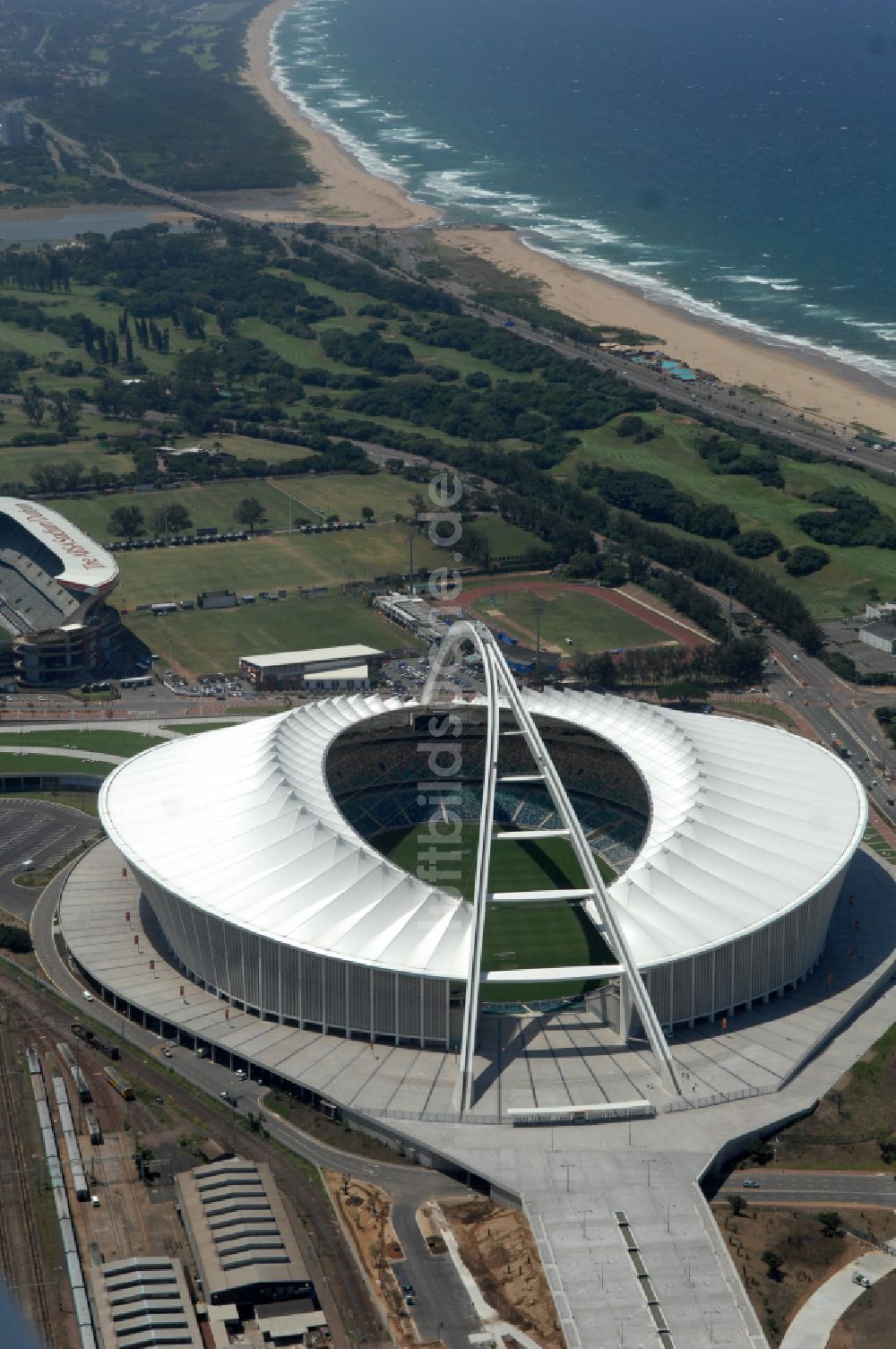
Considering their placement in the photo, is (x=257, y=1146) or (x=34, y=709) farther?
(x=34, y=709)

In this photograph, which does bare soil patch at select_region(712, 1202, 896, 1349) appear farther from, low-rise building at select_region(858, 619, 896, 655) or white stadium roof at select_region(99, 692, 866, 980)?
low-rise building at select_region(858, 619, 896, 655)

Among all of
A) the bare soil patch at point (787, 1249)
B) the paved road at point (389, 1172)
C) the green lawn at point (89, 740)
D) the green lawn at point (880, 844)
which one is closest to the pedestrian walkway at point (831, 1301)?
the bare soil patch at point (787, 1249)

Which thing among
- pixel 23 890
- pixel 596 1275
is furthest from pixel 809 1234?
pixel 23 890

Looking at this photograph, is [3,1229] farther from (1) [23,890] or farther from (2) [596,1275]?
(1) [23,890]

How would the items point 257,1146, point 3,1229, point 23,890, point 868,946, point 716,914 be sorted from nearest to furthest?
1. point 3,1229
2. point 257,1146
3. point 716,914
4. point 868,946
5. point 23,890

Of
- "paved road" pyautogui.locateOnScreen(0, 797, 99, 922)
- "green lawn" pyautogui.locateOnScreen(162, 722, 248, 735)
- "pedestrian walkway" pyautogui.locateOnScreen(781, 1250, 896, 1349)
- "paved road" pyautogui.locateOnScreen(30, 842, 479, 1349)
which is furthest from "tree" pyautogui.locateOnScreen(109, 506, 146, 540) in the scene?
"pedestrian walkway" pyautogui.locateOnScreen(781, 1250, 896, 1349)
